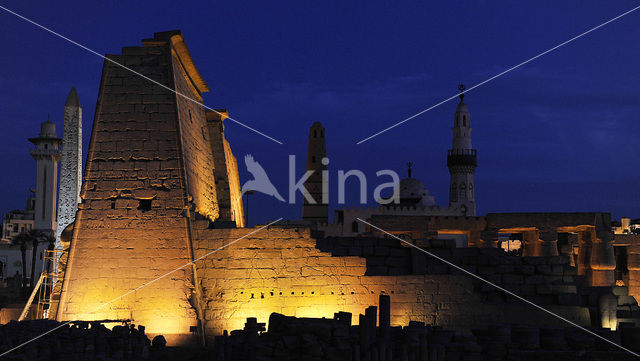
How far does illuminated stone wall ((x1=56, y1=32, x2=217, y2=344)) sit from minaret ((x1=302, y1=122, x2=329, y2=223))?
2428 cm

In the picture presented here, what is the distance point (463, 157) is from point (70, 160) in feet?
88.5

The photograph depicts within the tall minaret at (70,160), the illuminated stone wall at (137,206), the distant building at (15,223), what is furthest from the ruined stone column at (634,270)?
the distant building at (15,223)

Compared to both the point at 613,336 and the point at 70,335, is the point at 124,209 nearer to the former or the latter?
the point at 70,335

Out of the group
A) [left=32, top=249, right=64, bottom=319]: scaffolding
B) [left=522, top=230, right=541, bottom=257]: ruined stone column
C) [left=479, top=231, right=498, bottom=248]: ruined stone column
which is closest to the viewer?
[left=32, top=249, right=64, bottom=319]: scaffolding

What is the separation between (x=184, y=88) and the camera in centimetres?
1502

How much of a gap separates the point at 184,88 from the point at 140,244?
13.4 feet

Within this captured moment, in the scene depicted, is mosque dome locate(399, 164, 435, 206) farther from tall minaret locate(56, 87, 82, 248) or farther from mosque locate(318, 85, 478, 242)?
tall minaret locate(56, 87, 82, 248)

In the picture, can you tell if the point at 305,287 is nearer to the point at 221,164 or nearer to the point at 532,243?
the point at 221,164

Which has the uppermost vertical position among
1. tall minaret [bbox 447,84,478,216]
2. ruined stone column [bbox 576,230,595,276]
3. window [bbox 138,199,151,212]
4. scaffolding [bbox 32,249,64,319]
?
tall minaret [bbox 447,84,478,216]

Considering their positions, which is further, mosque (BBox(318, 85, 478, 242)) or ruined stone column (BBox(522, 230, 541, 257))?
mosque (BBox(318, 85, 478, 242))

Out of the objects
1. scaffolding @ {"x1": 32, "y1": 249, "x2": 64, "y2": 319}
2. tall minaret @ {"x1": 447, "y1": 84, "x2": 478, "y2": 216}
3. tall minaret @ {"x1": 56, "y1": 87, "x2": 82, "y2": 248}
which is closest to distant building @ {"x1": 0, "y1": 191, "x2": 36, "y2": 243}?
tall minaret @ {"x1": 56, "y1": 87, "x2": 82, "y2": 248}

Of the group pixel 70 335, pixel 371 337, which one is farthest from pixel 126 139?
pixel 371 337

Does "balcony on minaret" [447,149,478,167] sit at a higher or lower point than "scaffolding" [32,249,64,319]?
higher

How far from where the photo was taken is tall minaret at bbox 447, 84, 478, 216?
4544 centimetres
